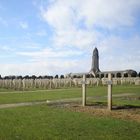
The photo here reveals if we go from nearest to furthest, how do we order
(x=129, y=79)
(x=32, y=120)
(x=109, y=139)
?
(x=109, y=139), (x=32, y=120), (x=129, y=79)

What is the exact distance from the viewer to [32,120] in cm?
1369

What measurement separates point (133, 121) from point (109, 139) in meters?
3.69

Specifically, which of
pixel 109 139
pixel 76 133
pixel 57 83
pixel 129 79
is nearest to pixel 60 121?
pixel 76 133

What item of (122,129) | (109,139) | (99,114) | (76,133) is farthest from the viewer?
(99,114)

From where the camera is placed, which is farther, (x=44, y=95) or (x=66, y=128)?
(x=44, y=95)

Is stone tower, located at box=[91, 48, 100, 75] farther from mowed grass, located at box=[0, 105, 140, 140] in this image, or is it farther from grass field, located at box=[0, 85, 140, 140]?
mowed grass, located at box=[0, 105, 140, 140]

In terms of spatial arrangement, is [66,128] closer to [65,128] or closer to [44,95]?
[65,128]

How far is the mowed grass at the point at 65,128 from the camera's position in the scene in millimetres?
10403

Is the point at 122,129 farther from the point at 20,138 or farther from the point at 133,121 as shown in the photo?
the point at 20,138

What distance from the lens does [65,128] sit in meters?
11.7

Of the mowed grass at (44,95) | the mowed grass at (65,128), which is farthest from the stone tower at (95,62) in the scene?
the mowed grass at (65,128)

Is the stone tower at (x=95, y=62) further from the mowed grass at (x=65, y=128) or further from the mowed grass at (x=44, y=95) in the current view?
the mowed grass at (x=65, y=128)

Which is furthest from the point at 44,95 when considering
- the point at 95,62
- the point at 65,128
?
the point at 95,62

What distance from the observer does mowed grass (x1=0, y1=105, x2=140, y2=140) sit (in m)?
10.4
